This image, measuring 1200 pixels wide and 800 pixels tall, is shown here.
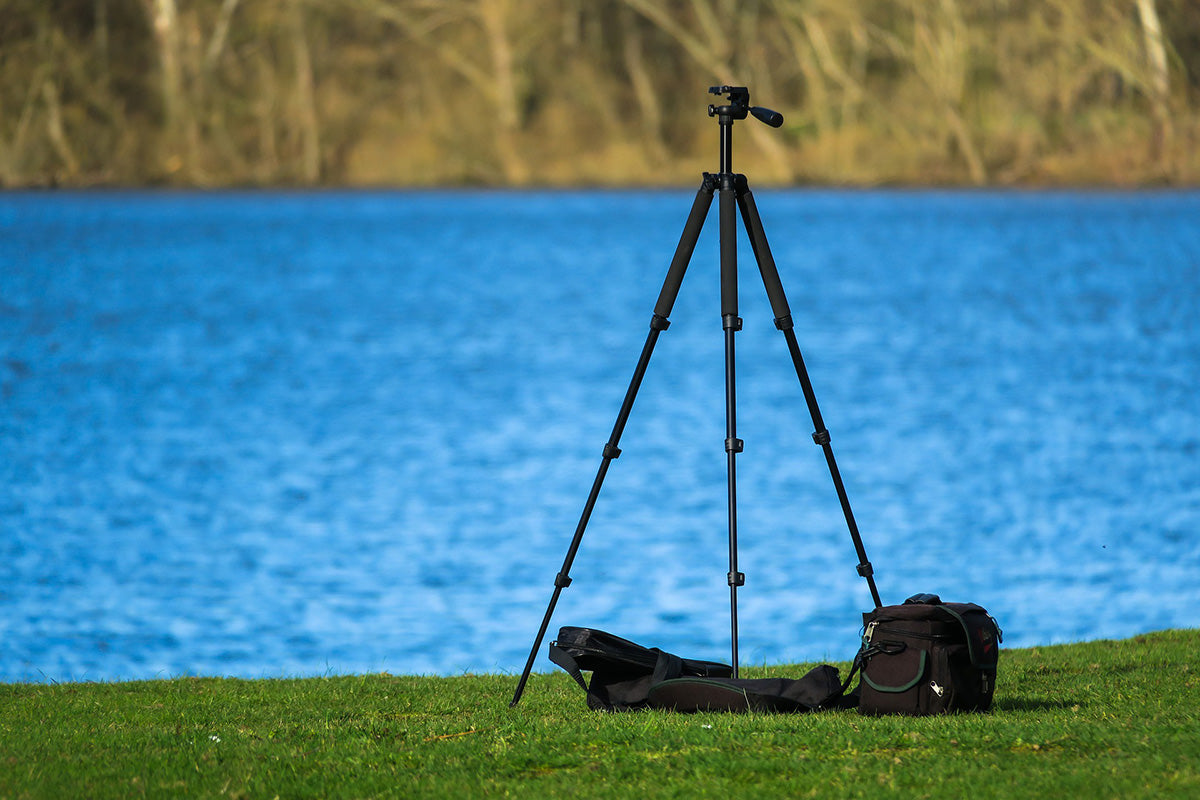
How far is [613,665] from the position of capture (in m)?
6.11

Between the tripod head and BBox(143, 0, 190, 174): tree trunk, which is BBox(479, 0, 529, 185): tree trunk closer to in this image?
BBox(143, 0, 190, 174): tree trunk

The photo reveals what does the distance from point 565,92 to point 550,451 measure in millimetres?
42815

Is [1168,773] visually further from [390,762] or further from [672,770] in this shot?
[390,762]

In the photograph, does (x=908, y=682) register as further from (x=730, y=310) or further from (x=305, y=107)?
(x=305, y=107)

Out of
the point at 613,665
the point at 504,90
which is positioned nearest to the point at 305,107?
the point at 504,90

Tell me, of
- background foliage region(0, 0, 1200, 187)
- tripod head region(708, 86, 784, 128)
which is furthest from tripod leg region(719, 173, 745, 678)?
background foliage region(0, 0, 1200, 187)

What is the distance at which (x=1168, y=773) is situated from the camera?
4.61 m

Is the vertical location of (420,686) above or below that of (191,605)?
above

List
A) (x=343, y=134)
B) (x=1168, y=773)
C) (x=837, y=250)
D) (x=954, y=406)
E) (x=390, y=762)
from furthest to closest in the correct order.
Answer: (x=343, y=134) < (x=837, y=250) < (x=954, y=406) < (x=390, y=762) < (x=1168, y=773)

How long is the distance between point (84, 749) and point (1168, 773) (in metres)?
3.33

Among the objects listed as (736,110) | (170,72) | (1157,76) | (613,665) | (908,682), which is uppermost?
(170,72)

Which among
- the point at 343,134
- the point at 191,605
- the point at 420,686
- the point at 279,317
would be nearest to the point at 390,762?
the point at 420,686

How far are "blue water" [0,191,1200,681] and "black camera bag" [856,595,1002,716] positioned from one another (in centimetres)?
398

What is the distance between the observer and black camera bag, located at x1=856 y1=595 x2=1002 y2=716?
5.55m
